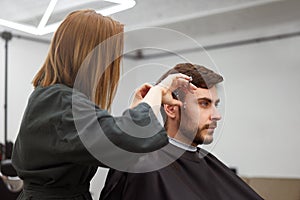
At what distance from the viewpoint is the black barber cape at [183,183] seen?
1440 millimetres

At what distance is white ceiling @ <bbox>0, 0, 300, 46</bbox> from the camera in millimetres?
3978

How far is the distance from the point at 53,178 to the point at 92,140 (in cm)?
21

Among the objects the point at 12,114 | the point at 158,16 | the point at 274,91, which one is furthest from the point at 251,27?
the point at 12,114

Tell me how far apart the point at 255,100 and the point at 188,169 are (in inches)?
122

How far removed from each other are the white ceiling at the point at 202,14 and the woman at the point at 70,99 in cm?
270

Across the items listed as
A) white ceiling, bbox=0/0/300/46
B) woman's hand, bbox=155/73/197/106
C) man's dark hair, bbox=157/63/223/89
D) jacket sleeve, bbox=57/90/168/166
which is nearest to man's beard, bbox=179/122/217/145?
man's dark hair, bbox=157/63/223/89

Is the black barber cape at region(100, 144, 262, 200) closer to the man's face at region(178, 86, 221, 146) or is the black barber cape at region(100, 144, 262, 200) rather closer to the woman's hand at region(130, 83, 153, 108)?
the man's face at region(178, 86, 221, 146)

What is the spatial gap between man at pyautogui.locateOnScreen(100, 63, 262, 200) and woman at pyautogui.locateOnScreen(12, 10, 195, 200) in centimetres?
19

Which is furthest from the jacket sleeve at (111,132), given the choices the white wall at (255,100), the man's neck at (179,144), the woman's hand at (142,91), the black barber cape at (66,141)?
the white wall at (255,100)

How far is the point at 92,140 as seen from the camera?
3.16 ft

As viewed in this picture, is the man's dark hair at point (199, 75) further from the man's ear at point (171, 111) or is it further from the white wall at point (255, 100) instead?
the white wall at point (255, 100)

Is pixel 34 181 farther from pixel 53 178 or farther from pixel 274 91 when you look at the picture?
pixel 274 91

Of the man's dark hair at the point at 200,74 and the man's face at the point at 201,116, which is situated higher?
the man's dark hair at the point at 200,74

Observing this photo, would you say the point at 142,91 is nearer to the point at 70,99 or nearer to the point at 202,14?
the point at 70,99
